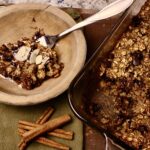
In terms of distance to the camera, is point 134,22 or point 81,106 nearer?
point 81,106

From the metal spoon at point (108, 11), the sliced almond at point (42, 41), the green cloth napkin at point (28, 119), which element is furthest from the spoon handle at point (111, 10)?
the green cloth napkin at point (28, 119)

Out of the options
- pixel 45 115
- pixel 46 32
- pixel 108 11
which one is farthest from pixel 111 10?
pixel 45 115

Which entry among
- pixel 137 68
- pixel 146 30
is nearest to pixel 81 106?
pixel 137 68

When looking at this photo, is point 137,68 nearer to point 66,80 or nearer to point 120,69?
point 120,69

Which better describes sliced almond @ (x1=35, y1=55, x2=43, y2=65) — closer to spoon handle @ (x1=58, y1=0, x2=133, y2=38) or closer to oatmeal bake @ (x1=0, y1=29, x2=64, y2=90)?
oatmeal bake @ (x1=0, y1=29, x2=64, y2=90)

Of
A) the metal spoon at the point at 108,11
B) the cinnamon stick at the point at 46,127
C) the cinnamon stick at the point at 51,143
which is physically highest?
the metal spoon at the point at 108,11

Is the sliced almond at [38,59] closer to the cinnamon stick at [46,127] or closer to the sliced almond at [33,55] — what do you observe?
the sliced almond at [33,55]
